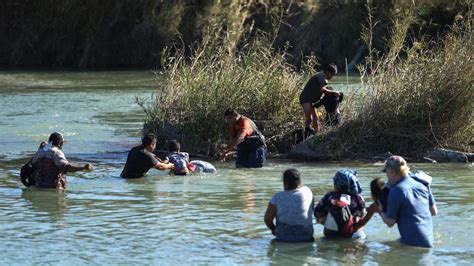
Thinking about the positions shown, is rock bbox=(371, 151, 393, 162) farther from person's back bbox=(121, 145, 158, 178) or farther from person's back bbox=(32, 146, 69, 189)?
person's back bbox=(32, 146, 69, 189)

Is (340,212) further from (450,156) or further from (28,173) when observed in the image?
(450,156)

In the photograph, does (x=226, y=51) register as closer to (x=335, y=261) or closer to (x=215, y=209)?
(x=215, y=209)

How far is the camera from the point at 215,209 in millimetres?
14938

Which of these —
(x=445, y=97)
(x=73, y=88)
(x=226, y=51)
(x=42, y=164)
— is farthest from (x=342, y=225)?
(x=73, y=88)

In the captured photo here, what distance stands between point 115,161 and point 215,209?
5.81 m

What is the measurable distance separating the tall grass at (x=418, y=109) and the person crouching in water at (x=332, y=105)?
347 millimetres

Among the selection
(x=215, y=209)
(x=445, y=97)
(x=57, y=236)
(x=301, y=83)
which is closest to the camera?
(x=57, y=236)

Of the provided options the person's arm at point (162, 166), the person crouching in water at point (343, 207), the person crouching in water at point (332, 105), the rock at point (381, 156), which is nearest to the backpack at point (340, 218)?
the person crouching in water at point (343, 207)

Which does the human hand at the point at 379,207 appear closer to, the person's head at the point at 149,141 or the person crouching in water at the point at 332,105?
the person's head at the point at 149,141

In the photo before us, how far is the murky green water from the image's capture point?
11.9 metres

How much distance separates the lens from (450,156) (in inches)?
766

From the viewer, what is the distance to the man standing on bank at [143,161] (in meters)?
17.5

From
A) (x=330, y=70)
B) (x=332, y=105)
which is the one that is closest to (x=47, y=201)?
(x=330, y=70)

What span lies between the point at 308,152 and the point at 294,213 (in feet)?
27.2
